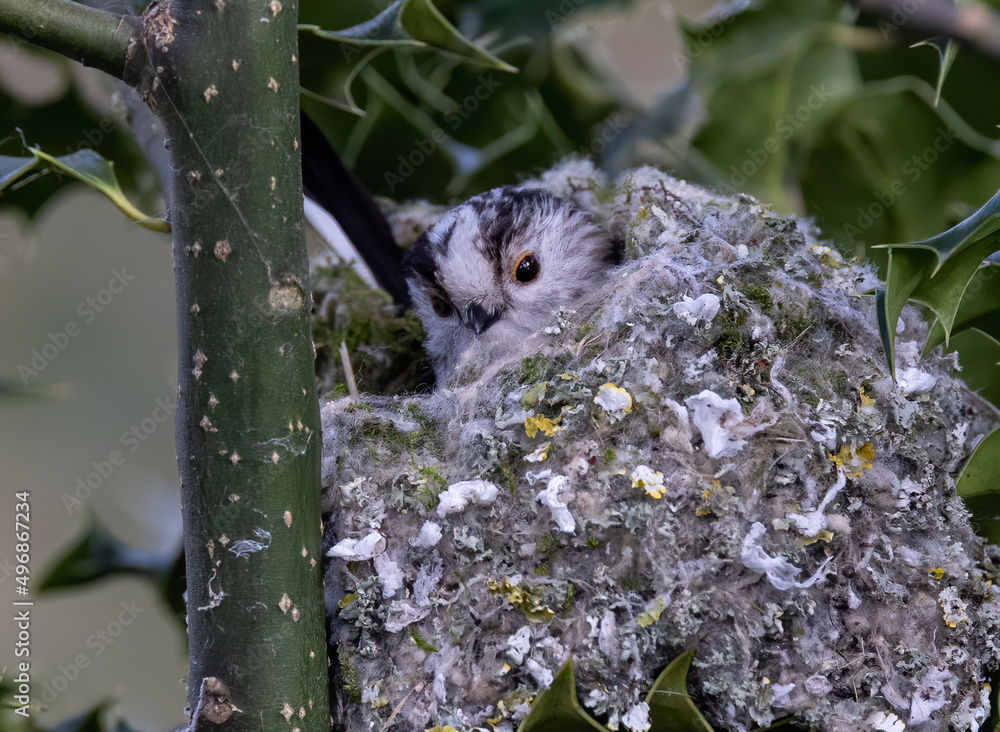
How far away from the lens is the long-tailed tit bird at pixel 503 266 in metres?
1.90

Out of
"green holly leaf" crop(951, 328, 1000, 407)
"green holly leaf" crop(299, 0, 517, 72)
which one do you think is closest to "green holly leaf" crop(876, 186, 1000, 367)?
"green holly leaf" crop(951, 328, 1000, 407)

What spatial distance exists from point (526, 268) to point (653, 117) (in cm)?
58

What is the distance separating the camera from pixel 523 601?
1051 millimetres

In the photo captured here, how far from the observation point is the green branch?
88 cm

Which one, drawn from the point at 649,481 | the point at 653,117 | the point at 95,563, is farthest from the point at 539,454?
the point at 653,117

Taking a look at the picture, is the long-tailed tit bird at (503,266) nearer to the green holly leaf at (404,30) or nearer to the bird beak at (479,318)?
the bird beak at (479,318)

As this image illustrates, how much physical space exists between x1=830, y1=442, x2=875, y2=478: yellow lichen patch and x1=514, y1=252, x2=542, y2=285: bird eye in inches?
38.6

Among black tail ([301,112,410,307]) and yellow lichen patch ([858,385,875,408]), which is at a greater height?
black tail ([301,112,410,307])

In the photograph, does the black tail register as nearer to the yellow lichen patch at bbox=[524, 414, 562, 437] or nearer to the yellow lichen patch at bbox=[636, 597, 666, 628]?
the yellow lichen patch at bbox=[524, 414, 562, 437]

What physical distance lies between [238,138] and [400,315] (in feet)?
3.85

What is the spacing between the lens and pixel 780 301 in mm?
1292

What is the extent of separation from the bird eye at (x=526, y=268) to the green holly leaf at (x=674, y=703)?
3.73 feet

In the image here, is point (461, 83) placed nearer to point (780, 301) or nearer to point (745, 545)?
point (780, 301)

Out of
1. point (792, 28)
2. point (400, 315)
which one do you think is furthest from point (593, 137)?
point (400, 315)
